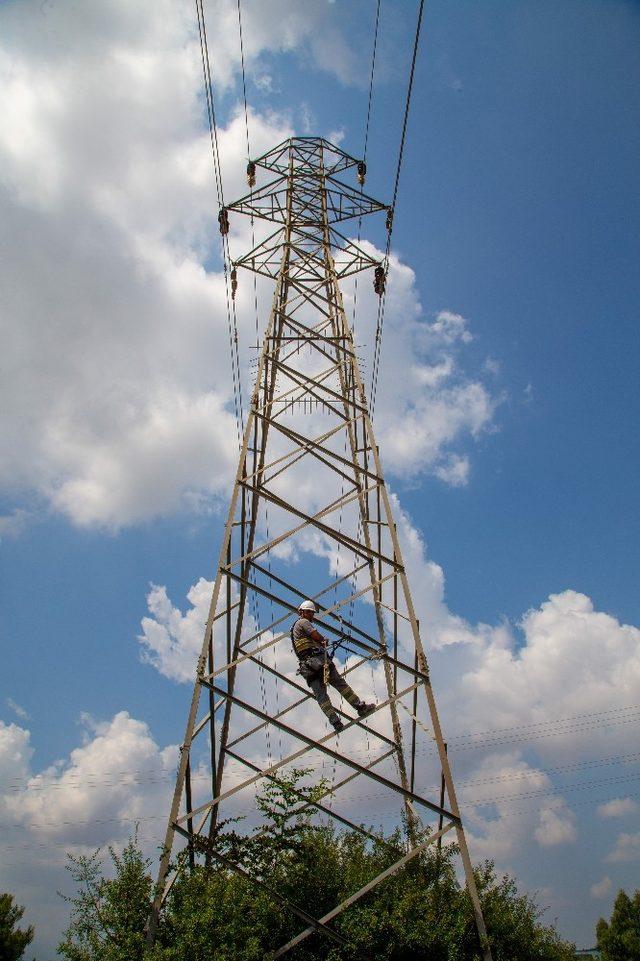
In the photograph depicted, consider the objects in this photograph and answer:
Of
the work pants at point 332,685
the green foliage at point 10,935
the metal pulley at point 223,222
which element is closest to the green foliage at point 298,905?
the work pants at point 332,685

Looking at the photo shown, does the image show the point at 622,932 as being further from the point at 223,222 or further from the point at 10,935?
the point at 223,222

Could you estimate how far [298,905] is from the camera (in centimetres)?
723

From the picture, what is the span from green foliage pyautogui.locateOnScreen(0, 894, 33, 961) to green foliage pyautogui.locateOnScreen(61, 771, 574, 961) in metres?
18.9

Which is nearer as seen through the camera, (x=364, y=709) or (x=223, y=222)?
(x=364, y=709)

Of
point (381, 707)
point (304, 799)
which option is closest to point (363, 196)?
point (381, 707)

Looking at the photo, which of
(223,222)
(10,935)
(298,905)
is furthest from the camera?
(10,935)

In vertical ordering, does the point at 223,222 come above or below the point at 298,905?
above

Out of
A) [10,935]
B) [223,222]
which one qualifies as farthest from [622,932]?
[223,222]

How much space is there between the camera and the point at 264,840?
7.51 metres

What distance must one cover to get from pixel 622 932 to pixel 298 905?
2797 centimetres

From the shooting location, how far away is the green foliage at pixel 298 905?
247 inches

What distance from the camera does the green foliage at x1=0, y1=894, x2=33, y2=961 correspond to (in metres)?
21.1

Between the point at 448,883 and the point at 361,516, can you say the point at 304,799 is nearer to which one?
the point at 448,883

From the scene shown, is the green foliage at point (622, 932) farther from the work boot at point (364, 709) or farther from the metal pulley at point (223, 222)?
the metal pulley at point (223, 222)
